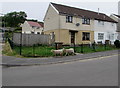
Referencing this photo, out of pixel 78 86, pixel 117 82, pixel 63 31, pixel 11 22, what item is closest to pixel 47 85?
pixel 78 86

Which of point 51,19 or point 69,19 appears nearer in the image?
point 69,19

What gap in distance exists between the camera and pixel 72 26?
28.7 m

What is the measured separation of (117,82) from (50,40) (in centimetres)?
2185

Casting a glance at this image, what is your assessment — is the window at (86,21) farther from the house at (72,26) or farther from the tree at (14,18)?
the tree at (14,18)

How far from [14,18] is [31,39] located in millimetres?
51687

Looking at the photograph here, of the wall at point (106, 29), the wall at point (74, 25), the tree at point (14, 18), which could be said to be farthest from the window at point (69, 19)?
the tree at point (14, 18)

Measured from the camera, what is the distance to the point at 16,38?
2436cm

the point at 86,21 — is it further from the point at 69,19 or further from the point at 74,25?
the point at 69,19

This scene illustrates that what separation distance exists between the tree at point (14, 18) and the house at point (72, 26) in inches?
1749

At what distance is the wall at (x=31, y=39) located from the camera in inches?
959

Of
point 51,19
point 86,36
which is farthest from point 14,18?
point 86,36

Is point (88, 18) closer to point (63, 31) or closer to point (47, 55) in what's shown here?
point (63, 31)

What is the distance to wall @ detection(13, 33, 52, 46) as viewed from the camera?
2436 cm

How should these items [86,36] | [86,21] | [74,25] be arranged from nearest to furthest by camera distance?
[74,25] < [86,21] < [86,36]
